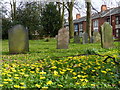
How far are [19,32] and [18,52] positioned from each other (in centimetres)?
96

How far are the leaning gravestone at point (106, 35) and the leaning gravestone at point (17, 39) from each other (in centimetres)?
425

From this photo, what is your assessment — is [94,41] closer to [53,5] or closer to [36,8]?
[36,8]

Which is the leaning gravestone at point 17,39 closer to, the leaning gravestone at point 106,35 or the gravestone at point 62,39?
the gravestone at point 62,39

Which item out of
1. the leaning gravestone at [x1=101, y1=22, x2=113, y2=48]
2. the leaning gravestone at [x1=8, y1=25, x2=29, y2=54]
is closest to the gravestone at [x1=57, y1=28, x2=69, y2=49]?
the leaning gravestone at [x1=101, y1=22, x2=113, y2=48]

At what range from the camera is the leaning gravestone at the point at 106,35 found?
34.1 ft

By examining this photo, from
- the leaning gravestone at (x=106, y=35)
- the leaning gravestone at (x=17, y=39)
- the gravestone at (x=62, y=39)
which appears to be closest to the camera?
the leaning gravestone at (x=17, y=39)

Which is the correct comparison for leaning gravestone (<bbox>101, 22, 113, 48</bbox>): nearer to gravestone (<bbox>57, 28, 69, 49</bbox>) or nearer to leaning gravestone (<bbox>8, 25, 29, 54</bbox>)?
gravestone (<bbox>57, 28, 69, 49</bbox>)

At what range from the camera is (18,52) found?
29.6 ft

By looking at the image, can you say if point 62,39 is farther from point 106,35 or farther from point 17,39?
point 17,39

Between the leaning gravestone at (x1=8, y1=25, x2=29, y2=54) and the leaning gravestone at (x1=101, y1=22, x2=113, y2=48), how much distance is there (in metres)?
4.25

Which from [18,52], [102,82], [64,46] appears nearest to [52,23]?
[64,46]

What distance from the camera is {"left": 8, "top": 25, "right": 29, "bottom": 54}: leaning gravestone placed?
890 cm

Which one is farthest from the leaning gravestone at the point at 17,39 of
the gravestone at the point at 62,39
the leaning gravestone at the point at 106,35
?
the leaning gravestone at the point at 106,35

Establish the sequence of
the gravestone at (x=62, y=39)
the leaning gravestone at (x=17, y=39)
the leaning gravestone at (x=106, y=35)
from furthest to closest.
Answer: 1. the gravestone at (x=62, y=39)
2. the leaning gravestone at (x=106, y=35)
3. the leaning gravestone at (x=17, y=39)
